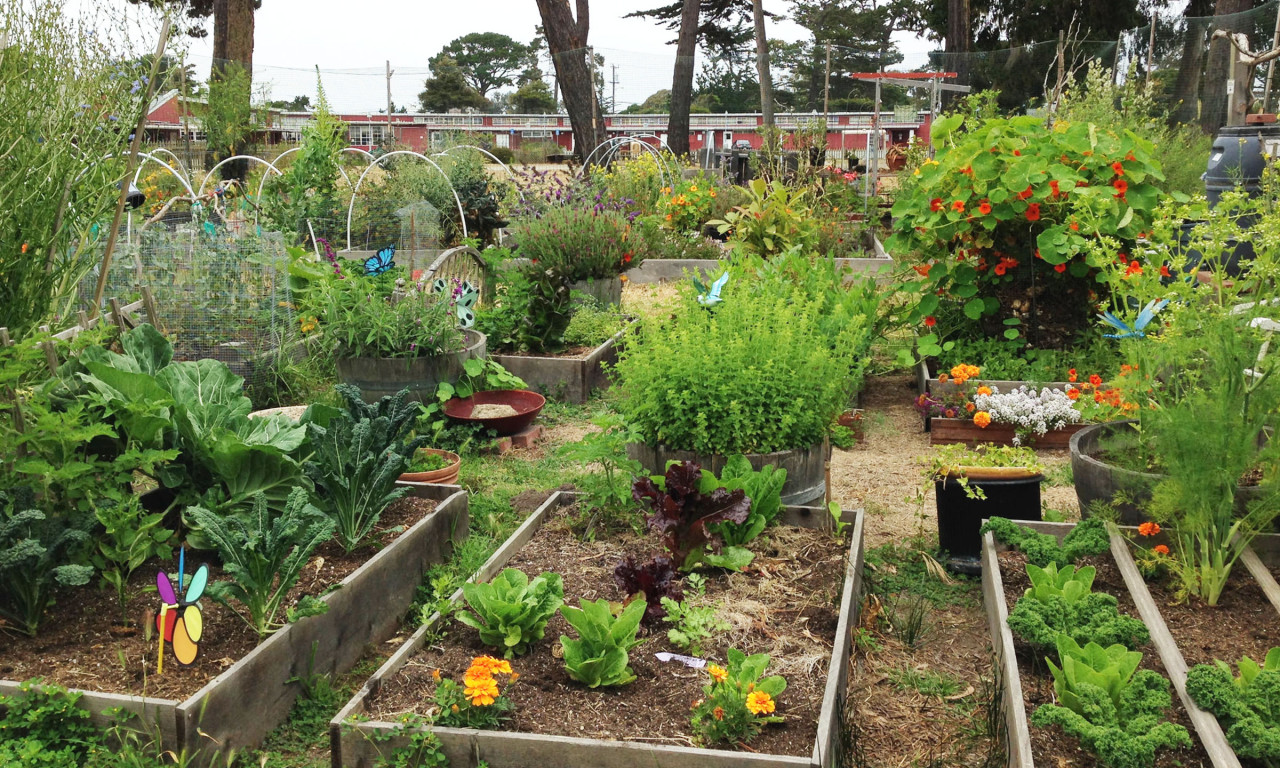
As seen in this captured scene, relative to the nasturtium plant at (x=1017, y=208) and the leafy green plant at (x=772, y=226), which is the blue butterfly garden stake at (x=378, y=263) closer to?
the nasturtium plant at (x=1017, y=208)

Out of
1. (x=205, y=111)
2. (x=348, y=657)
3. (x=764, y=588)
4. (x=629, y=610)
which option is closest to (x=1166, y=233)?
(x=764, y=588)

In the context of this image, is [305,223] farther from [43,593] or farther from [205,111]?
[205,111]

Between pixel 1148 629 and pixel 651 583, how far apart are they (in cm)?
147

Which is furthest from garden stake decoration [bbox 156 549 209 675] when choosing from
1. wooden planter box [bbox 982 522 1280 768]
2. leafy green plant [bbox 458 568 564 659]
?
wooden planter box [bbox 982 522 1280 768]

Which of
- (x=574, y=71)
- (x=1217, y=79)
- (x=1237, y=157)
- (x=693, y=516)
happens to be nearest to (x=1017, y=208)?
(x=693, y=516)

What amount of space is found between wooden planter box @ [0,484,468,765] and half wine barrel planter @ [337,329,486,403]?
142cm

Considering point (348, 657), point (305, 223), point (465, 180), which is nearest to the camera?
point (348, 657)

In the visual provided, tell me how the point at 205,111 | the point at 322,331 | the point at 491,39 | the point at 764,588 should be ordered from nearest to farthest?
1. the point at 764,588
2. the point at 322,331
3. the point at 205,111
4. the point at 491,39

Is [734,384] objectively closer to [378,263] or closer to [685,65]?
[378,263]

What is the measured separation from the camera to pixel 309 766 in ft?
8.88

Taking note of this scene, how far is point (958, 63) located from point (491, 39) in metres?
51.1

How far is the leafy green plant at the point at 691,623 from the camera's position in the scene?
3029 mm

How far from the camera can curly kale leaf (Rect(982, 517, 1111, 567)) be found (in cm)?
339

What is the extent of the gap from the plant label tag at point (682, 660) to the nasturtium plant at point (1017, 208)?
3.44 m
